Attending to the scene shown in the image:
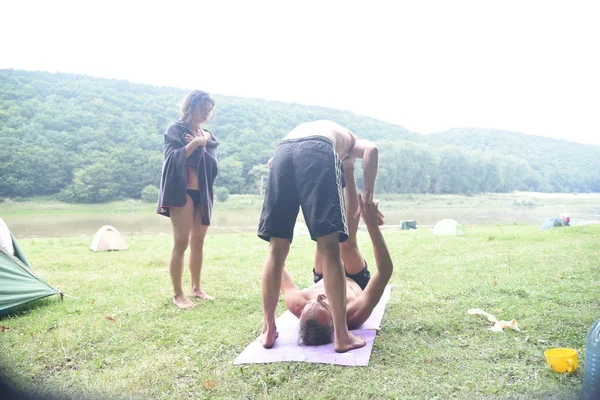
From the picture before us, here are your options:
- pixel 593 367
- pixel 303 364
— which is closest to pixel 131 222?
pixel 303 364

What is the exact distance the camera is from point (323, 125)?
2.52 meters

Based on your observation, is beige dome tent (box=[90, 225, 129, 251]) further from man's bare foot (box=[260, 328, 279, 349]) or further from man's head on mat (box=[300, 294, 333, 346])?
man's head on mat (box=[300, 294, 333, 346])

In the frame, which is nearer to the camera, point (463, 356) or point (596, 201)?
point (463, 356)

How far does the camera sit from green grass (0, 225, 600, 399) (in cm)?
178

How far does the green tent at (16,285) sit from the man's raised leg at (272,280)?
193 centimetres

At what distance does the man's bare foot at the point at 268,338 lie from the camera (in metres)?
2.29

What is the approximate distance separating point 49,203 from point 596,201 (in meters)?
20.9

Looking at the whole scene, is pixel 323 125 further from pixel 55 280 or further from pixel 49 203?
pixel 49 203

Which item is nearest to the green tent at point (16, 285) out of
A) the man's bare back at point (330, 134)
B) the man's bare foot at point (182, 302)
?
the man's bare foot at point (182, 302)

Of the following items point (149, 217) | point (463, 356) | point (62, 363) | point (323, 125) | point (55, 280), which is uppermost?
point (323, 125)

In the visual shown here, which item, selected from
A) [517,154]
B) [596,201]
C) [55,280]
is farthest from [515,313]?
[517,154]

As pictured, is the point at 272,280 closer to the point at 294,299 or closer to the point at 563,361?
the point at 294,299

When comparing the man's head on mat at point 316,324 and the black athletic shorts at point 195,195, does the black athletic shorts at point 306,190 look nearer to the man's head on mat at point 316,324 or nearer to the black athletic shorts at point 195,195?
the man's head on mat at point 316,324

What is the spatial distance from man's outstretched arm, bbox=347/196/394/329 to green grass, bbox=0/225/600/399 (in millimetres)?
213
